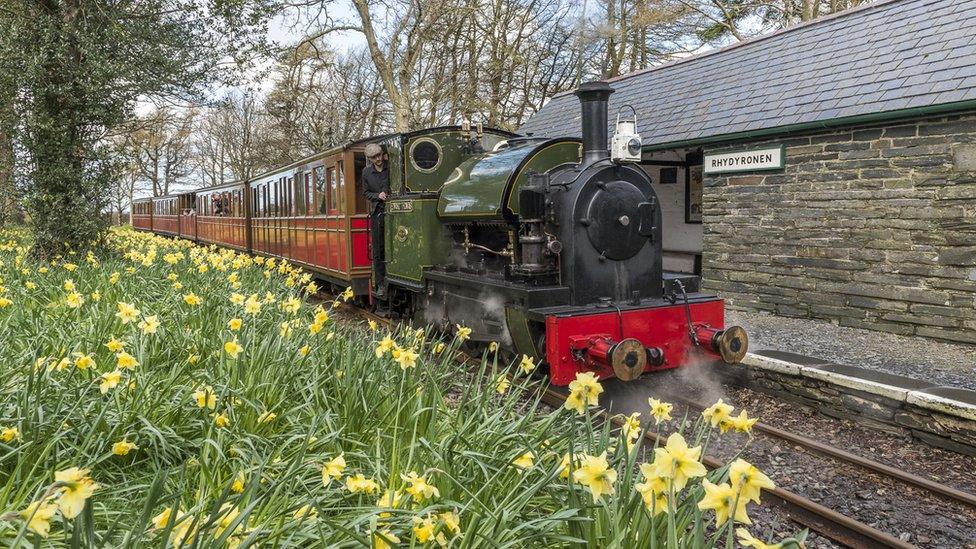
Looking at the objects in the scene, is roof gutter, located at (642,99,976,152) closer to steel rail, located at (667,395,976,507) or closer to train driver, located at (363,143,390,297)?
steel rail, located at (667,395,976,507)

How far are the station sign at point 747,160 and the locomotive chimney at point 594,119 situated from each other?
4185 mm

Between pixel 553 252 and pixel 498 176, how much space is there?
1.05 metres

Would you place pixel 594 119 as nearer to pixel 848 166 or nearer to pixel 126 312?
pixel 126 312

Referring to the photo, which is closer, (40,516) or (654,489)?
(40,516)

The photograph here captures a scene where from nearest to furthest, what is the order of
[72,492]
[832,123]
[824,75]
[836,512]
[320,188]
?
[72,492] < [836,512] < [832,123] < [824,75] < [320,188]

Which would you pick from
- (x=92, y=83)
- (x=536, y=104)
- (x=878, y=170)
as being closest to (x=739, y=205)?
(x=878, y=170)

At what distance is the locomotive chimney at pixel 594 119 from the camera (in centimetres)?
564

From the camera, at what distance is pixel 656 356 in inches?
217

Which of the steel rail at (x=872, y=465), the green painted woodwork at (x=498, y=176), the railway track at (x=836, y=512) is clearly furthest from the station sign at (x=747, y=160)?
the railway track at (x=836, y=512)

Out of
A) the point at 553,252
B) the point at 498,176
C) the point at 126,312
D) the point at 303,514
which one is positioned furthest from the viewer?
the point at 498,176

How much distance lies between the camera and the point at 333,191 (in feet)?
32.9

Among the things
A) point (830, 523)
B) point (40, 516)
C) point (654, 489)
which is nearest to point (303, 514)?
point (40, 516)

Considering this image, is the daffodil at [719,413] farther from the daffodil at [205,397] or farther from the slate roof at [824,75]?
the slate roof at [824,75]

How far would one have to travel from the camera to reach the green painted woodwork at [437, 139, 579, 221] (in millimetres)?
6039
